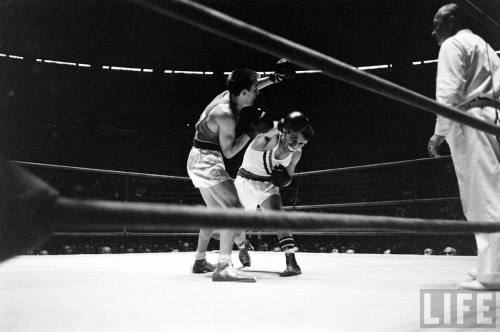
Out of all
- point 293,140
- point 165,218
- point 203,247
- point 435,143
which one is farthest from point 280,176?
point 165,218

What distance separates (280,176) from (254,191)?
1.13 feet

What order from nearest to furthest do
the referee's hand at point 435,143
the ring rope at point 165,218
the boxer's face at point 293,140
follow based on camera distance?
the ring rope at point 165,218
the referee's hand at point 435,143
the boxer's face at point 293,140

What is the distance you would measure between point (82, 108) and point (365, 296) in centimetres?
1076

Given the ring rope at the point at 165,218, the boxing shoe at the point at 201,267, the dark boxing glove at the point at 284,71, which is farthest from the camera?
the boxing shoe at the point at 201,267

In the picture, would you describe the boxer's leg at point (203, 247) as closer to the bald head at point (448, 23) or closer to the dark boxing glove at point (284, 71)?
the dark boxing glove at point (284, 71)

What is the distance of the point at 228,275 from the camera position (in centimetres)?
212

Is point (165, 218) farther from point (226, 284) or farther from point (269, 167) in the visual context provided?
point (269, 167)

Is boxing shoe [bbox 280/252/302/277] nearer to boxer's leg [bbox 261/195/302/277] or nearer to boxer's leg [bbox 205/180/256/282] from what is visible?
boxer's leg [bbox 261/195/302/277]

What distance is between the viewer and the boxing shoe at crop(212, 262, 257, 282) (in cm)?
210

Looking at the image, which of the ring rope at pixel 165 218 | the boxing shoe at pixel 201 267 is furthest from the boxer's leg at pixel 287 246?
the ring rope at pixel 165 218

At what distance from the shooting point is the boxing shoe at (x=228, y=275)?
6.90 feet

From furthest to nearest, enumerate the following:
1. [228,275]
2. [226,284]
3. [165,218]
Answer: [228,275] → [226,284] → [165,218]

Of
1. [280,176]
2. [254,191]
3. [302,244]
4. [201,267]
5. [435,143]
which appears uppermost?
[435,143]

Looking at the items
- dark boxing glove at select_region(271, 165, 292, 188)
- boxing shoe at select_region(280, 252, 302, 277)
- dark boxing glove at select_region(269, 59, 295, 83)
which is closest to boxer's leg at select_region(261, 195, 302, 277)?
boxing shoe at select_region(280, 252, 302, 277)
